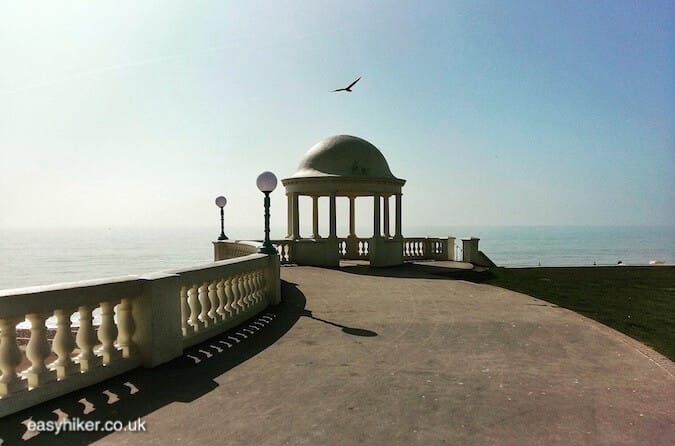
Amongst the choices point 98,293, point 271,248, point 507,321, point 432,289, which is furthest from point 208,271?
point 432,289

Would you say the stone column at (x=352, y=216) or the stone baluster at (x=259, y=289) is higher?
the stone column at (x=352, y=216)

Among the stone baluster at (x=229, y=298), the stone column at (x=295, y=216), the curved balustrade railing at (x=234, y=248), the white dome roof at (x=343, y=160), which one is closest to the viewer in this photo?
the stone baluster at (x=229, y=298)

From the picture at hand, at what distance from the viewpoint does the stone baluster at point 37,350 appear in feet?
15.3

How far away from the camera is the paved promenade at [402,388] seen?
416 centimetres

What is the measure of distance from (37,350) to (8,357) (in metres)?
0.29

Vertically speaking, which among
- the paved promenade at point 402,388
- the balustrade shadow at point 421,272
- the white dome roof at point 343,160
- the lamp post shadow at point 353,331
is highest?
the white dome roof at point 343,160

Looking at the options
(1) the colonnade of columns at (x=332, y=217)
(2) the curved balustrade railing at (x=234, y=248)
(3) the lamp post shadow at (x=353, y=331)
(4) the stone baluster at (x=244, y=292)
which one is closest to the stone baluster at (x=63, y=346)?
(4) the stone baluster at (x=244, y=292)

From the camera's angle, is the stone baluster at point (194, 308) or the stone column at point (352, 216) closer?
the stone baluster at point (194, 308)

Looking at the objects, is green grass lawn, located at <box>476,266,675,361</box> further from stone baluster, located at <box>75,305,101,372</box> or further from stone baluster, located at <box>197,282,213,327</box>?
stone baluster, located at <box>75,305,101,372</box>

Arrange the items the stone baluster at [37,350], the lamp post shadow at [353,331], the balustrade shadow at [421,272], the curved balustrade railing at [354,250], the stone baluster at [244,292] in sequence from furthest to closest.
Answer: the curved balustrade railing at [354,250] < the balustrade shadow at [421,272] < the stone baluster at [244,292] < the lamp post shadow at [353,331] < the stone baluster at [37,350]

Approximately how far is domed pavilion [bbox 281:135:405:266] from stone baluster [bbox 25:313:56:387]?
51.4 ft

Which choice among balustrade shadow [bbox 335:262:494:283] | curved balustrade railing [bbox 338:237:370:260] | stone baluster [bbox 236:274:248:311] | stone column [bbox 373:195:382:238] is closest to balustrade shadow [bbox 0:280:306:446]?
stone baluster [bbox 236:274:248:311]

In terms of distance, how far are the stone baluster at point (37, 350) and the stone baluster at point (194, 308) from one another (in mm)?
2622

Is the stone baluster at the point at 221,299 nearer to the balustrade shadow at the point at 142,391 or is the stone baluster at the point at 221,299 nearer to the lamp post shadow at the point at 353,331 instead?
the balustrade shadow at the point at 142,391
